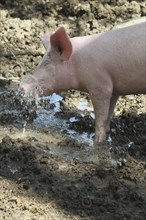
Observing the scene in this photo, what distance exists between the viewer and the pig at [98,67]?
3.91 m

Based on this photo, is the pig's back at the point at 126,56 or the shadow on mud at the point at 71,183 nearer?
the shadow on mud at the point at 71,183

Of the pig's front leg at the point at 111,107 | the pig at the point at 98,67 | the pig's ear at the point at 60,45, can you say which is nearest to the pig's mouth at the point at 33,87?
the pig at the point at 98,67

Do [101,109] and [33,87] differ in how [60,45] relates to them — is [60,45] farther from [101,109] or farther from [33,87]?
[101,109]

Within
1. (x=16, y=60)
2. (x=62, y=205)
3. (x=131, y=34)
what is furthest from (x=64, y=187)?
(x=16, y=60)

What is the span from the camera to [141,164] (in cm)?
390

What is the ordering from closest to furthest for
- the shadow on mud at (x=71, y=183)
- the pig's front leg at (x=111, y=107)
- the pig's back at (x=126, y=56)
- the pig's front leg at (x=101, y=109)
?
the shadow on mud at (x=71, y=183), the pig's back at (x=126, y=56), the pig's front leg at (x=101, y=109), the pig's front leg at (x=111, y=107)

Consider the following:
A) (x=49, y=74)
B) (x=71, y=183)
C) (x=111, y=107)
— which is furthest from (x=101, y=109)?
(x=71, y=183)

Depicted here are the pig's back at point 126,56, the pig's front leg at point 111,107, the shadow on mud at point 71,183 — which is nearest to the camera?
the shadow on mud at point 71,183

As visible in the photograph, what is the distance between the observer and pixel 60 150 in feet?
13.6

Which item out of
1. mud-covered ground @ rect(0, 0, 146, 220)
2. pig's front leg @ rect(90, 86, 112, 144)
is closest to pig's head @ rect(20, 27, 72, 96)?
pig's front leg @ rect(90, 86, 112, 144)

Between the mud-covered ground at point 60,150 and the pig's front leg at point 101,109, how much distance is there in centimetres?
9

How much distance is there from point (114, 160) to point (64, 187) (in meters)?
0.58

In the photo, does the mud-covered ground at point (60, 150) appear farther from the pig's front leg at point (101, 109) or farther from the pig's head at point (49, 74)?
the pig's head at point (49, 74)

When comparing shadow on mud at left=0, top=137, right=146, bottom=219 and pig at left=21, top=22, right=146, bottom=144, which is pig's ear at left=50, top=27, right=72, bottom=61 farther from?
shadow on mud at left=0, top=137, right=146, bottom=219
